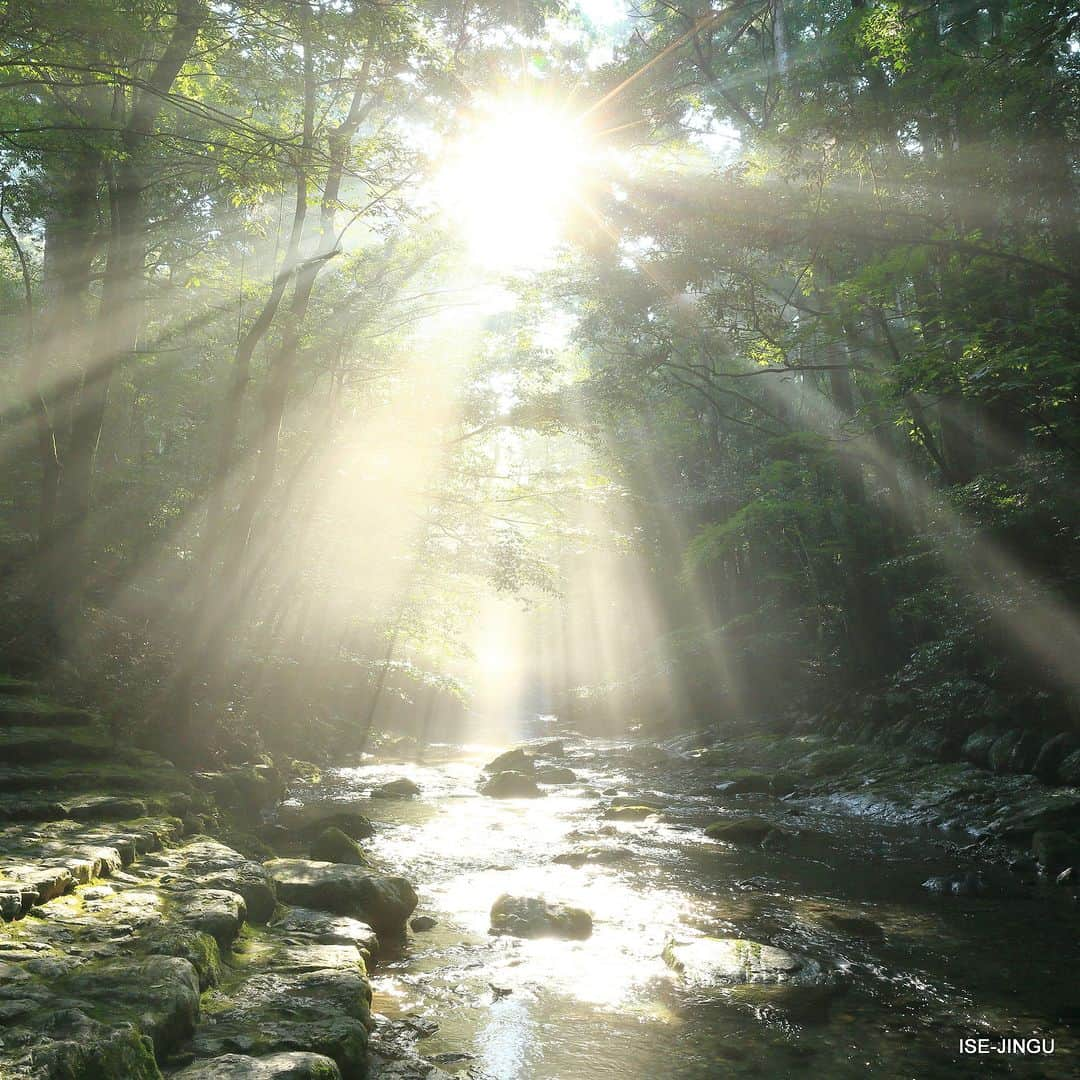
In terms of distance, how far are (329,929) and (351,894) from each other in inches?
28.4

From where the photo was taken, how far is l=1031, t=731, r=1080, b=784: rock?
11.3 metres

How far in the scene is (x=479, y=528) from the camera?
1919 centimetres

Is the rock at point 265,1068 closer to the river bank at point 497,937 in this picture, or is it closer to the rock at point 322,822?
the river bank at point 497,937

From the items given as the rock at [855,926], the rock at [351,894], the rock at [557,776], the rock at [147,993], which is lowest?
the rock at [557,776]

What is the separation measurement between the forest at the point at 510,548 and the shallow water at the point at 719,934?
0.18 feet

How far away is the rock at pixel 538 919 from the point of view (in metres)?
6.73

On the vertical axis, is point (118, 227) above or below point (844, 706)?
above

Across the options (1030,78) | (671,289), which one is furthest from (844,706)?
(1030,78)

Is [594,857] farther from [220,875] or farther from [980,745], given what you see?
[980,745]

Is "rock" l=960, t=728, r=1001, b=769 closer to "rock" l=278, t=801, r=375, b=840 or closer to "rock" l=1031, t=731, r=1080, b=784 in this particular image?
"rock" l=1031, t=731, r=1080, b=784

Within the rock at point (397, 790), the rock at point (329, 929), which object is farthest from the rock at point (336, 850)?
the rock at point (397, 790)

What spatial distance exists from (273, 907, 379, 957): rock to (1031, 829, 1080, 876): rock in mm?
7093

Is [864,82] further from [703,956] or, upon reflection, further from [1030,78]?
[703,956]

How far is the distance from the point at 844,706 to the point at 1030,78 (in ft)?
44.1
